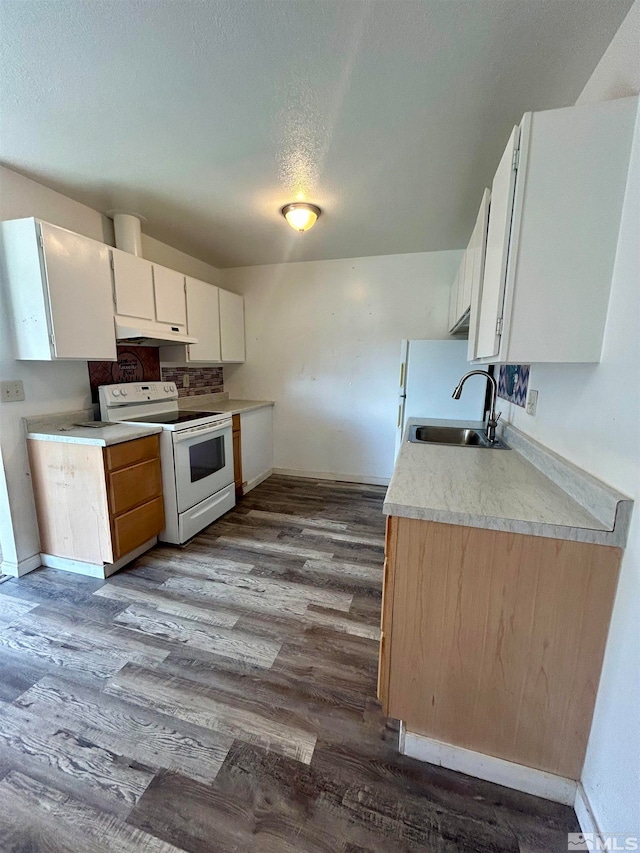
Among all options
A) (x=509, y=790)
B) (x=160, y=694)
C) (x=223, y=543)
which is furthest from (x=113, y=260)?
(x=509, y=790)

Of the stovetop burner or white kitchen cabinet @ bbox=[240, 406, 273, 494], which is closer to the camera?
the stovetop burner

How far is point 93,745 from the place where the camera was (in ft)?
3.89

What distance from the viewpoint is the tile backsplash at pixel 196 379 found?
10.8 ft

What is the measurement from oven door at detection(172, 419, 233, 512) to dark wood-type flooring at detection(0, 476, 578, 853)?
637 mm

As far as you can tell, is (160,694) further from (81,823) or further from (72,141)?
(72,141)

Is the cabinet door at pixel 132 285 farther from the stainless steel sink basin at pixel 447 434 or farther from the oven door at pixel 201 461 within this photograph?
the stainless steel sink basin at pixel 447 434

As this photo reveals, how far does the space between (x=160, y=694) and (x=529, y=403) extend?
2123mm

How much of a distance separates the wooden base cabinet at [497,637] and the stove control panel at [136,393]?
2.32 metres

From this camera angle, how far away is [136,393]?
2.67m

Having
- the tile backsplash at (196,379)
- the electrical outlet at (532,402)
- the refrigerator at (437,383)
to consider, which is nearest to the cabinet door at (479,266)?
the electrical outlet at (532,402)

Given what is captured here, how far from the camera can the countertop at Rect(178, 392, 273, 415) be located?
3345 mm

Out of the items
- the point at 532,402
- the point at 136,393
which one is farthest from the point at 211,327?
the point at 532,402

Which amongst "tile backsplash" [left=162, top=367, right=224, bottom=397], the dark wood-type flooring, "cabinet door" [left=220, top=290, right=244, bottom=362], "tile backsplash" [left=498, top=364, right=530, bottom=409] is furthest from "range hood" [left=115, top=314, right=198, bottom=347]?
"tile backsplash" [left=498, top=364, right=530, bottom=409]

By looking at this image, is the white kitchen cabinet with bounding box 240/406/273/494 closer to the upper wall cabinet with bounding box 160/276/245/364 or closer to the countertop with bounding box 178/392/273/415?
the countertop with bounding box 178/392/273/415
